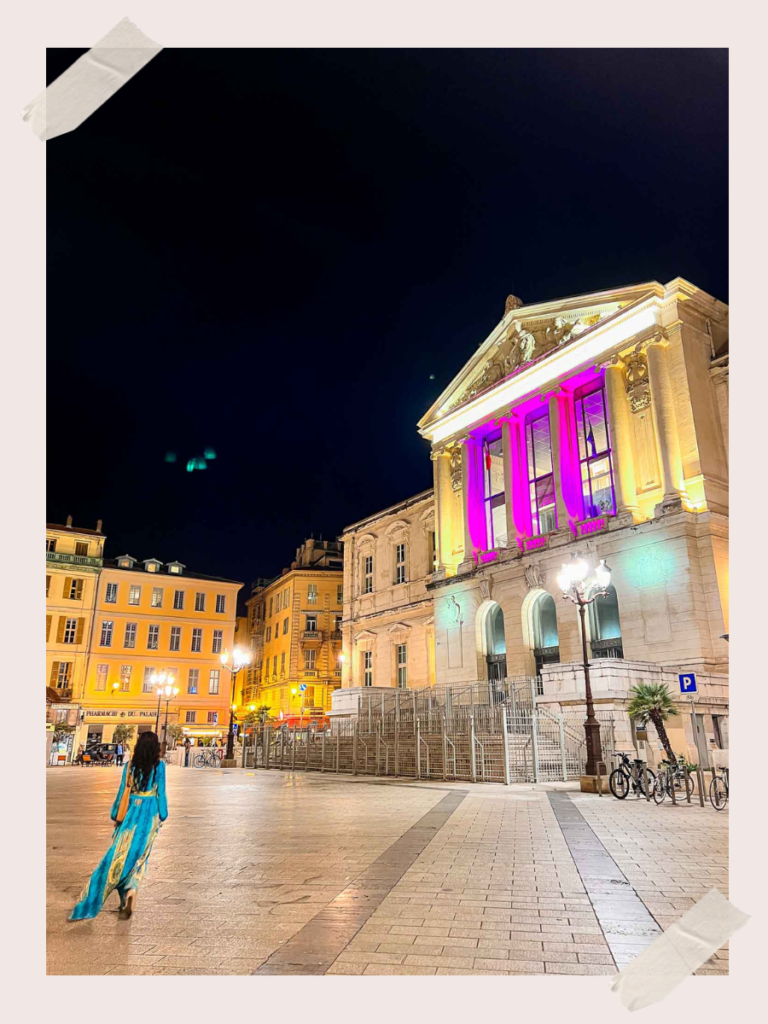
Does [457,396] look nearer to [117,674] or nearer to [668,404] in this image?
[668,404]

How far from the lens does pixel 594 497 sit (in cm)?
3158

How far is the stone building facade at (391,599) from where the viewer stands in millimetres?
42625

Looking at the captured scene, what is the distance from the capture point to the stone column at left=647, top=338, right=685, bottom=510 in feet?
86.4

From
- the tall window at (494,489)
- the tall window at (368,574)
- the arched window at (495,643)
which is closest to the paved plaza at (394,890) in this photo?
the arched window at (495,643)

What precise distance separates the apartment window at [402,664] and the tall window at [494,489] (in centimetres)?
1116

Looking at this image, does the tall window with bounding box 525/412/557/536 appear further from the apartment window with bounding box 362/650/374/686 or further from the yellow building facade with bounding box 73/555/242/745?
the yellow building facade with bounding box 73/555/242/745

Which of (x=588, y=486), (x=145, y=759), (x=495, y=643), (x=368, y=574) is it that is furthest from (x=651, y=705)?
(x=368, y=574)

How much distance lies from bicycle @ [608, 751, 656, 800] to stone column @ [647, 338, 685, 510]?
14342 millimetres

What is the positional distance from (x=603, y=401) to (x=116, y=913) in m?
30.5

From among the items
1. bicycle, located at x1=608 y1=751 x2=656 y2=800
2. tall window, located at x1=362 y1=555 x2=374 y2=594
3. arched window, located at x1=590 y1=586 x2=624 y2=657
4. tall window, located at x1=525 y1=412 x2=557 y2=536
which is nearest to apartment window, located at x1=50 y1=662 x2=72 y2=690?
tall window, located at x1=362 y1=555 x2=374 y2=594

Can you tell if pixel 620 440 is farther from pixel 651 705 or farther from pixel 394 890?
pixel 394 890

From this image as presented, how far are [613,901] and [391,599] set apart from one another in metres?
40.2

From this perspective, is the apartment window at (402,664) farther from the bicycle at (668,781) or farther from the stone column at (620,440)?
the bicycle at (668,781)

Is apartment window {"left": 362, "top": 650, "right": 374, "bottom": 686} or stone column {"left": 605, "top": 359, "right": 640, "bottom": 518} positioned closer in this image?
stone column {"left": 605, "top": 359, "right": 640, "bottom": 518}
